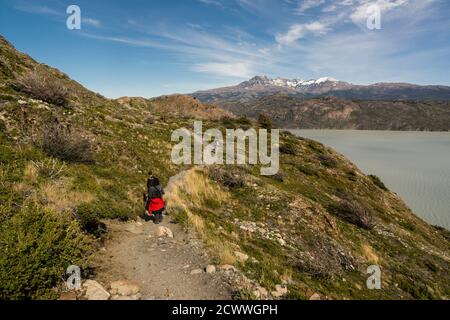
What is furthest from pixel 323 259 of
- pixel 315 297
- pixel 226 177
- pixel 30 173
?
pixel 30 173

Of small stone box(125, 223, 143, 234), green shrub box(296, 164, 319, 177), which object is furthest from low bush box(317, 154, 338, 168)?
small stone box(125, 223, 143, 234)

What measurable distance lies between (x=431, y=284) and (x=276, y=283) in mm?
10175

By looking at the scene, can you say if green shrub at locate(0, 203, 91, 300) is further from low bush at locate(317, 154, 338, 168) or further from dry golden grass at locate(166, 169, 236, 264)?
low bush at locate(317, 154, 338, 168)

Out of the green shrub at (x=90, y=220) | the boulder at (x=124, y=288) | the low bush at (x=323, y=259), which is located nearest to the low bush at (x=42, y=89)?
the green shrub at (x=90, y=220)

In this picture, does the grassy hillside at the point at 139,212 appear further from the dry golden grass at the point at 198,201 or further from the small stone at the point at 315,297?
the small stone at the point at 315,297

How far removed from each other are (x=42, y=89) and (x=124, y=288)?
58.2 ft

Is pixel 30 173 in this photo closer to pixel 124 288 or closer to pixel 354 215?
pixel 124 288

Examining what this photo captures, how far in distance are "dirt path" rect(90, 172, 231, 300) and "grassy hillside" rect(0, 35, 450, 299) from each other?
498mm

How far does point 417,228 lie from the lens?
2633cm

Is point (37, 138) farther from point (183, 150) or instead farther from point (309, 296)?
point (309, 296)

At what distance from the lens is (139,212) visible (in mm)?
12305

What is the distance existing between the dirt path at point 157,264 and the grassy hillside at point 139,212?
1.63ft

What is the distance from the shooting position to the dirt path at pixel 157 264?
24.7ft

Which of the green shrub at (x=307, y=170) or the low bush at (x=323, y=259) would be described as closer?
the low bush at (x=323, y=259)
